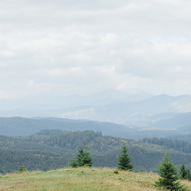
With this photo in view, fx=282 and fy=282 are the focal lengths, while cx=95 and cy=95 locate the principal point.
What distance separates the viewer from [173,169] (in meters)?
30.4

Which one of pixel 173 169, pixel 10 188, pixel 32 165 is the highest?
pixel 173 169

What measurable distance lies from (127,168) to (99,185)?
60.2ft

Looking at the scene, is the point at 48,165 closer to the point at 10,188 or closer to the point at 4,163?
the point at 4,163

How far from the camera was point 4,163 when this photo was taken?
188500mm

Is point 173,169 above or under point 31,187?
above

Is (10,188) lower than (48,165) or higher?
higher

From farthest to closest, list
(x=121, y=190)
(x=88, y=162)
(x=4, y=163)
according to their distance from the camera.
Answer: (x=4, y=163) < (x=88, y=162) < (x=121, y=190)

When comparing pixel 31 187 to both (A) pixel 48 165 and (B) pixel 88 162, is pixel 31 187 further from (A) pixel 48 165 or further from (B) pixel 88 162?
(A) pixel 48 165

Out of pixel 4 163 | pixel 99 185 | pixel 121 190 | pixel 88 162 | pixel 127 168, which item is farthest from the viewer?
pixel 4 163

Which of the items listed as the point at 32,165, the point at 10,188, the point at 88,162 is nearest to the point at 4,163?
the point at 32,165

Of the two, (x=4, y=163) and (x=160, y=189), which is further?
(x=4, y=163)

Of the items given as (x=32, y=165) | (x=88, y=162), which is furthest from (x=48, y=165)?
(x=88, y=162)

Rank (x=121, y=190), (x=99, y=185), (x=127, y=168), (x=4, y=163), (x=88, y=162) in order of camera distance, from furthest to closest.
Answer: (x=4, y=163) → (x=88, y=162) → (x=127, y=168) → (x=99, y=185) → (x=121, y=190)

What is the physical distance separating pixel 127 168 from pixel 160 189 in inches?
583
